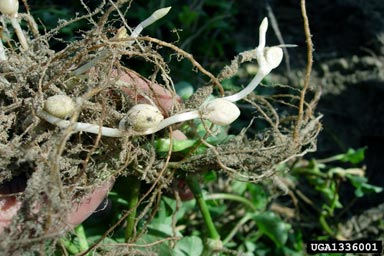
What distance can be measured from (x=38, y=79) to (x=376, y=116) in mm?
972

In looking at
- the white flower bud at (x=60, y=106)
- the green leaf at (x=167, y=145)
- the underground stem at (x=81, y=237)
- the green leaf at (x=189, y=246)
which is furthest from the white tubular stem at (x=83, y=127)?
the green leaf at (x=189, y=246)

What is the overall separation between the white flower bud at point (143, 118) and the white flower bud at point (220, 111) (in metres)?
0.07

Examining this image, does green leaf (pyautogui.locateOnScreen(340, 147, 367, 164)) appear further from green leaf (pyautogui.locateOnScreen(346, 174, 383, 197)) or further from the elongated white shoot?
the elongated white shoot

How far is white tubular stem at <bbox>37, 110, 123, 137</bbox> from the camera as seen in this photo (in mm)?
808

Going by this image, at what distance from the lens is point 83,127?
0.81 metres

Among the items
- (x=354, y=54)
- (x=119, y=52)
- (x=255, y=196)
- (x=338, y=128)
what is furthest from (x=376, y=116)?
(x=119, y=52)

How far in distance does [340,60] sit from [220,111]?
0.88 meters

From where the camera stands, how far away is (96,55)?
0.88m

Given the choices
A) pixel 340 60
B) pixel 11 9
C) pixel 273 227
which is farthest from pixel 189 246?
pixel 340 60

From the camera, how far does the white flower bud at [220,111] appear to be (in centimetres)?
81

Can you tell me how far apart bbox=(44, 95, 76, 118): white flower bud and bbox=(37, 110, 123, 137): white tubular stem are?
0.04 feet

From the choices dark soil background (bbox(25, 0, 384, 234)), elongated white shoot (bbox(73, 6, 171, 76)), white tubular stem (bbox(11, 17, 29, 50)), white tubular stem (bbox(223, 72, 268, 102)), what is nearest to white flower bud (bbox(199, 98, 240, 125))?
white tubular stem (bbox(223, 72, 268, 102))

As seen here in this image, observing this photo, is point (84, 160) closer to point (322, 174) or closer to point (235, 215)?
point (235, 215)

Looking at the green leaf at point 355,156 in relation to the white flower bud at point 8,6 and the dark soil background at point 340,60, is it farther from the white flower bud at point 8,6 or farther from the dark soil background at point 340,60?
the white flower bud at point 8,6
